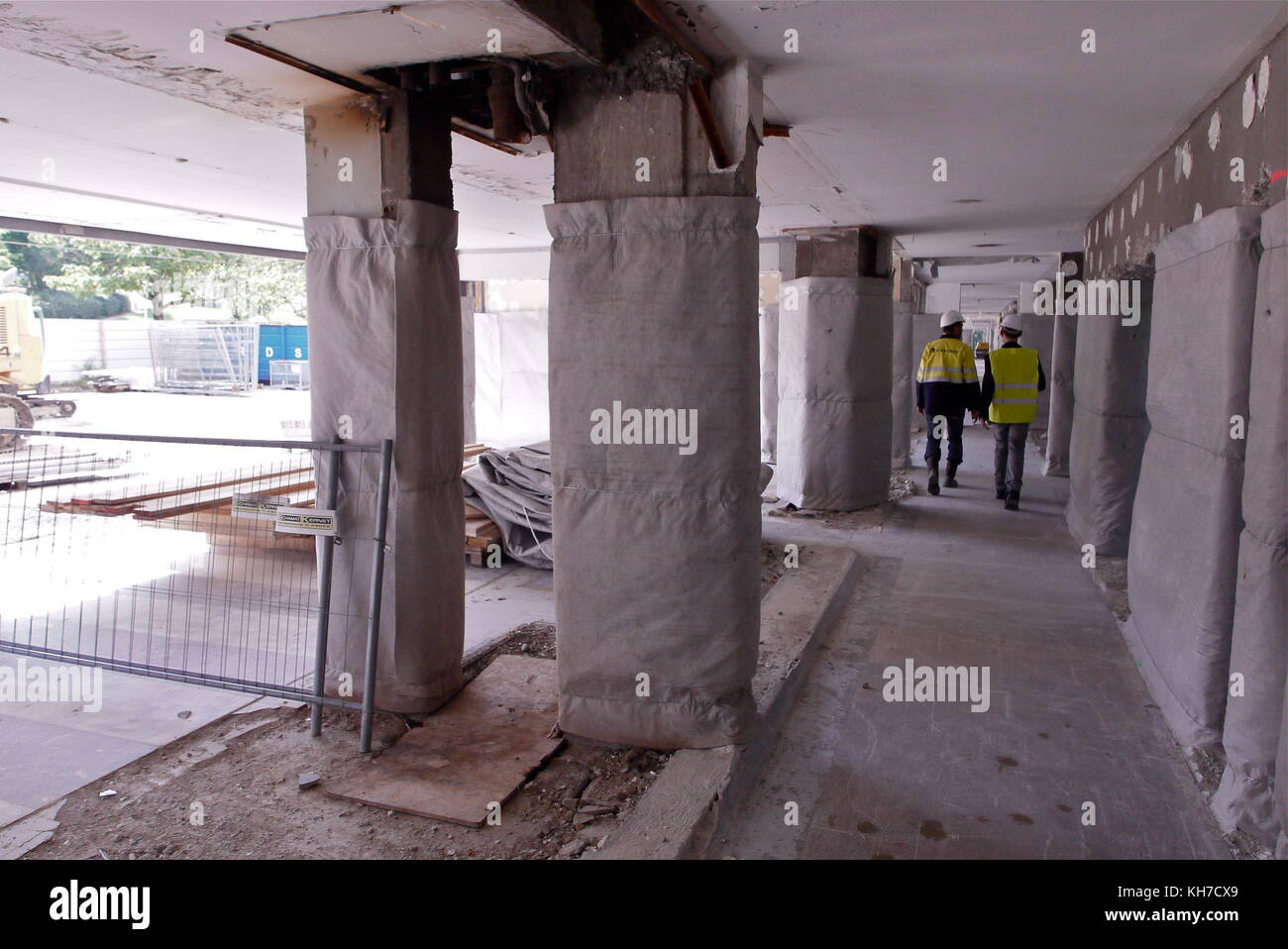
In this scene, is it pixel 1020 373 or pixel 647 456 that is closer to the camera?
pixel 647 456

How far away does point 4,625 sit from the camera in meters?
5.38

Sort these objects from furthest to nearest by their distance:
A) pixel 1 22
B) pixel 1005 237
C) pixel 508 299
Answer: pixel 508 299
pixel 1005 237
pixel 1 22

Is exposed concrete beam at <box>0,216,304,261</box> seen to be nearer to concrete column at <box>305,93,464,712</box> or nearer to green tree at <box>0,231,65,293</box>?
concrete column at <box>305,93,464,712</box>

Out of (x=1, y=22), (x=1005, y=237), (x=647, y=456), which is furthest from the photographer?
(x=1005, y=237)

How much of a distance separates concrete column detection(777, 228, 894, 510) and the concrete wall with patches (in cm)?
258

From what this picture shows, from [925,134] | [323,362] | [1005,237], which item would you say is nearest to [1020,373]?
[1005,237]

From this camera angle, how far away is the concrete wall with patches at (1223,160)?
334 centimetres

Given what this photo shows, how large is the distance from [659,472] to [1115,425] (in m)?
5.08

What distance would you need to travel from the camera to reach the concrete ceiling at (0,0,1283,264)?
319 centimetres

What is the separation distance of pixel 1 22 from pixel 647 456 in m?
2.77

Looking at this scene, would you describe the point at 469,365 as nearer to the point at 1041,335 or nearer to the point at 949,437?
the point at 949,437

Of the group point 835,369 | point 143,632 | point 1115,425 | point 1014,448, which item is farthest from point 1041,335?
point 143,632

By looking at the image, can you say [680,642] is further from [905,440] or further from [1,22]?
[905,440]

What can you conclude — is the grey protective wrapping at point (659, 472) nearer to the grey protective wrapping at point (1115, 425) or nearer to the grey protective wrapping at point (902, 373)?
the grey protective wrapping at point (1115, 425)
